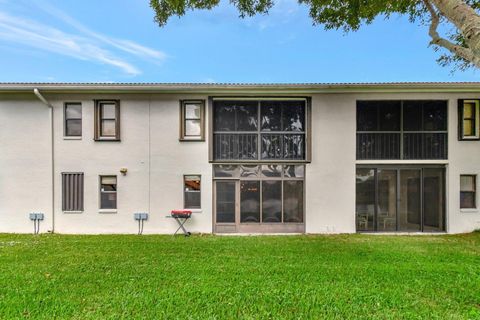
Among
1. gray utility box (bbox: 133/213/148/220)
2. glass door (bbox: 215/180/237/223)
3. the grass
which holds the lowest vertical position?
the grass

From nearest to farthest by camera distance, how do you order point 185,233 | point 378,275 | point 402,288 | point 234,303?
point 234,303 < point 402,288 < point 378,275 < point 185,233

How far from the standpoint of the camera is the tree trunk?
489 cm

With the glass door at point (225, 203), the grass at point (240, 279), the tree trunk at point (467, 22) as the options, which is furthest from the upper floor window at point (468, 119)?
the glass door at point (225, 203)

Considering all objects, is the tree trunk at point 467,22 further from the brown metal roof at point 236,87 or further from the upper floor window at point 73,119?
the upper floor window at point 73,119

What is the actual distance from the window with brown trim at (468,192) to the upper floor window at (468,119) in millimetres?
1508

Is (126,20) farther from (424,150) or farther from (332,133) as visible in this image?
(424,150)

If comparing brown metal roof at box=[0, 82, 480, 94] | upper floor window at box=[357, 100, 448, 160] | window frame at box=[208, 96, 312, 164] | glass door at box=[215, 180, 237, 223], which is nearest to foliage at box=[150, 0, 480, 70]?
brown metal roof at box=[0, 82, 480, 94]

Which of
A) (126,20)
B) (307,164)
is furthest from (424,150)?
(126,20)

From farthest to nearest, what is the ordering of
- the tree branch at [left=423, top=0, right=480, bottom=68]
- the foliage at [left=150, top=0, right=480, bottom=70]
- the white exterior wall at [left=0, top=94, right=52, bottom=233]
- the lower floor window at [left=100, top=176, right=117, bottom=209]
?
the lower floor window at [left=100, top=176, right=117, bottom=209] < the white exterior wall at [left=0, top=94, right=52, bottom=233] < the foliage at [left=150, top=0, right=480, bottom=70] < the tree branch at [left=423, top=0, right=480, bottom=68]

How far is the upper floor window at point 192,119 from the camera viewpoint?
10.6 metres

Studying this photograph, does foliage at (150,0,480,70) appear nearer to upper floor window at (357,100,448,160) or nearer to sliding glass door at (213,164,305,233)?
upper floor window at (357,100,448,160)

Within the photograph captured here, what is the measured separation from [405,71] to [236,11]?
35.9ft

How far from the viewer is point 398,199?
10648 mm

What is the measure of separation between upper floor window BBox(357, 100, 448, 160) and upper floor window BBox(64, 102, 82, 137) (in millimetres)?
10375
